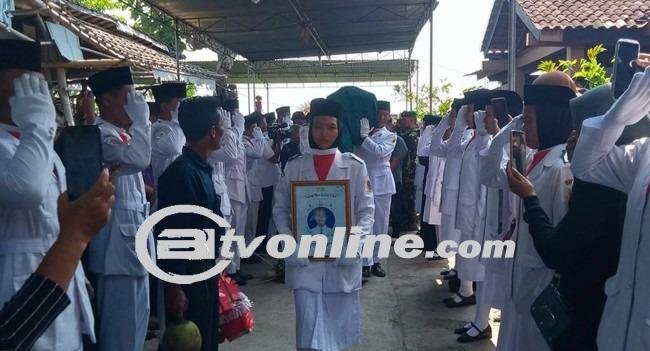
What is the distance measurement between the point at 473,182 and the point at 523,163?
252 cm

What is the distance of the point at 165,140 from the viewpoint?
468 centimetres

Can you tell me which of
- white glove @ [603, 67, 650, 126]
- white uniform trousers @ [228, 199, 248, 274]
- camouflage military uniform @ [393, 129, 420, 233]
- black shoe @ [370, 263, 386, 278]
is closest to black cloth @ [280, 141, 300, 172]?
white uniform trousers @ [228, 199, 248, 274]

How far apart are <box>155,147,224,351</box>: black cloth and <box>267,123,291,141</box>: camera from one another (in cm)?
519

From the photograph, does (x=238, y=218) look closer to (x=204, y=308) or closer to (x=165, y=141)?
(x=165, y=141)

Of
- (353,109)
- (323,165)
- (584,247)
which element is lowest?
(584,247)

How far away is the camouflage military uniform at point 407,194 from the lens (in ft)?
30.1

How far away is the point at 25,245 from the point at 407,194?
7.74 m

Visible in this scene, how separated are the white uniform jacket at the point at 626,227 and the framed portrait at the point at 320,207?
1.80 metres

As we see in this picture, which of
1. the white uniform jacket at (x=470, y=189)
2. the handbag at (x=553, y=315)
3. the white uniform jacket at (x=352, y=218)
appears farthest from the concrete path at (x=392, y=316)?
the handbag at (x=553, y=315)

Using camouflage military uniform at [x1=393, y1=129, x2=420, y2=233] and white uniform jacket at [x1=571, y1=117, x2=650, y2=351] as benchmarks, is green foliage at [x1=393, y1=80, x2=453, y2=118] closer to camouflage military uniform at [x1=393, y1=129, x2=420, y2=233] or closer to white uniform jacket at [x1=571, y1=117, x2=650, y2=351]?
camouflage military uniform at [x1=393, y1=129, x2=420, y2=233]

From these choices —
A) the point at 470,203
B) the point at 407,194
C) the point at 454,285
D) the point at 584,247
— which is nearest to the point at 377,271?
the point at 454,285

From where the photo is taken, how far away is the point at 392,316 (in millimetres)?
5352

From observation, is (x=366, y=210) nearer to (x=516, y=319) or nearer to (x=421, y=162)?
(x=516, y=319)

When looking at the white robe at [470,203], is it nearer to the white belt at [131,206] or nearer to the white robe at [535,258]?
the white robe at [535,258]
